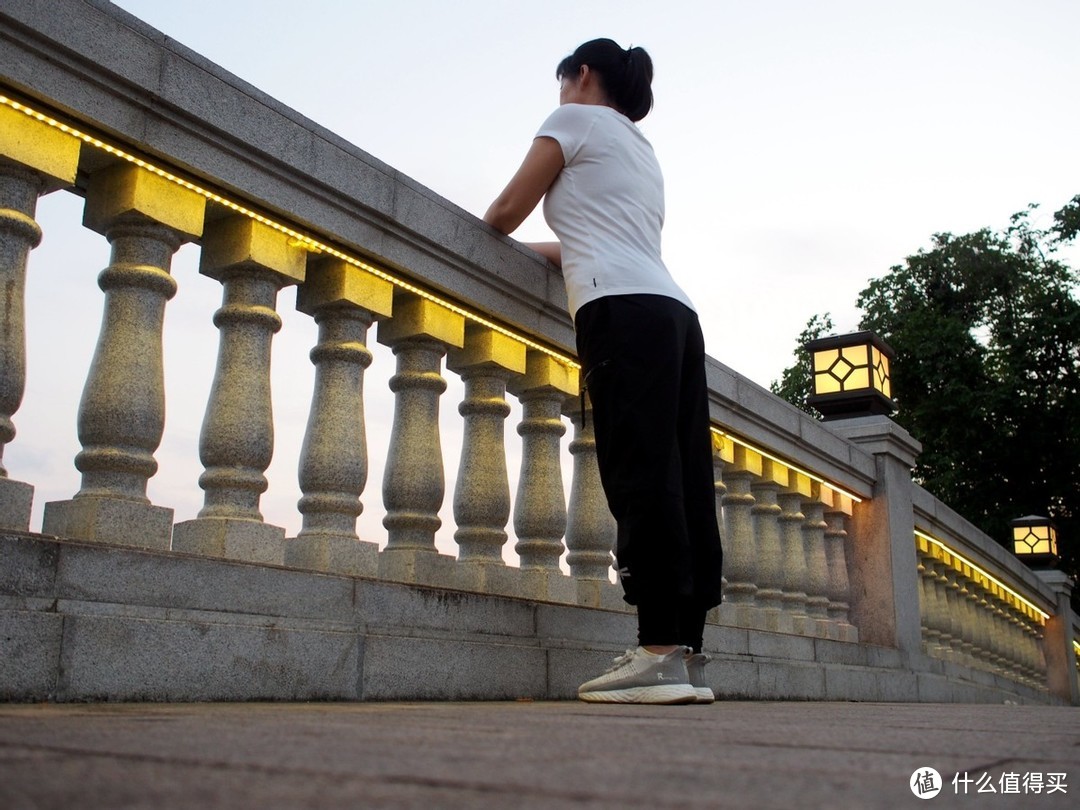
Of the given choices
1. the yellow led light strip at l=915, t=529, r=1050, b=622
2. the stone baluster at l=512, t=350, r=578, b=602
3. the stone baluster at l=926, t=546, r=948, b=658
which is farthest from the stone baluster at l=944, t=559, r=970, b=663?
the stone baluster at l=512, t=350, r=578, b=602

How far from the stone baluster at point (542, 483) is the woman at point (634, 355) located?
93 cm

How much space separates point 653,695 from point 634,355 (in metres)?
0.98

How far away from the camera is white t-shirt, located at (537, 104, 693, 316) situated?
3473 mm

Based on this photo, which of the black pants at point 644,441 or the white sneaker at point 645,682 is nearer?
the white sneaker at point 645,682

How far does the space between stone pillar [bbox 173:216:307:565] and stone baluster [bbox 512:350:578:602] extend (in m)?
1.47

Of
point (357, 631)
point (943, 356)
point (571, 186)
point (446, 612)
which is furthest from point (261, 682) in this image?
point (943, 356)

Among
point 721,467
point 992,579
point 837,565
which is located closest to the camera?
point 721,467

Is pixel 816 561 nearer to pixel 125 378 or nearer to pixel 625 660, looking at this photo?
pixel 625 660

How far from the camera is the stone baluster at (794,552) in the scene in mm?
6996

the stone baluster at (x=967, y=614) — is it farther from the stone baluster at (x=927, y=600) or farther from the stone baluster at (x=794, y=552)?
the stone baluster at (x=794, y=552)

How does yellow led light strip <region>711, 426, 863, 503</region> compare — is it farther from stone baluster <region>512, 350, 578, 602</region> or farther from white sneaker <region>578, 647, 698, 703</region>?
white sneaker <region>578, 647, 698, 703</region>

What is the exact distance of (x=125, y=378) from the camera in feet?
9.71

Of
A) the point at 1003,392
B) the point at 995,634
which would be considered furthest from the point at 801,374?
the point at 995,634

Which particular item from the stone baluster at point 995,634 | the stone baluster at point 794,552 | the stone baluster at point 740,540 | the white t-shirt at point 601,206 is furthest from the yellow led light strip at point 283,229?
the stone baluster at point 995,634
